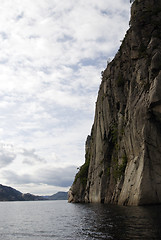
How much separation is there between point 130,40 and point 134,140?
29186mm

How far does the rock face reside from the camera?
149 feet

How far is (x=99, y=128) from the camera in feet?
263

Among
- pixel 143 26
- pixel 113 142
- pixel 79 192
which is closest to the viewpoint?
pixel 143 26

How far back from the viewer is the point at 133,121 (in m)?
52.7

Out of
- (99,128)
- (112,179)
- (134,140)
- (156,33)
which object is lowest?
(112,179)

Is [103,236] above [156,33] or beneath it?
beneath

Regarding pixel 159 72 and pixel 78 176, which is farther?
pixel 78 176

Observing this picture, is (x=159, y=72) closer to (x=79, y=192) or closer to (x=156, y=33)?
(x=156, y=33)

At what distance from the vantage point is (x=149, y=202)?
1650 inches

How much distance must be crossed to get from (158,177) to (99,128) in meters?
38.0

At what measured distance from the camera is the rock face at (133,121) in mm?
45312

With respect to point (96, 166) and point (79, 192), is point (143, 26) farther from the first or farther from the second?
point (79, 192)

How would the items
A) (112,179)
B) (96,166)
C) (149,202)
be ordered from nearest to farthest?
(149,202)
(112,179)
(96,166)

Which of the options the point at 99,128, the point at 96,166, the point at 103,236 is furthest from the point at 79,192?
the point at 103,236
